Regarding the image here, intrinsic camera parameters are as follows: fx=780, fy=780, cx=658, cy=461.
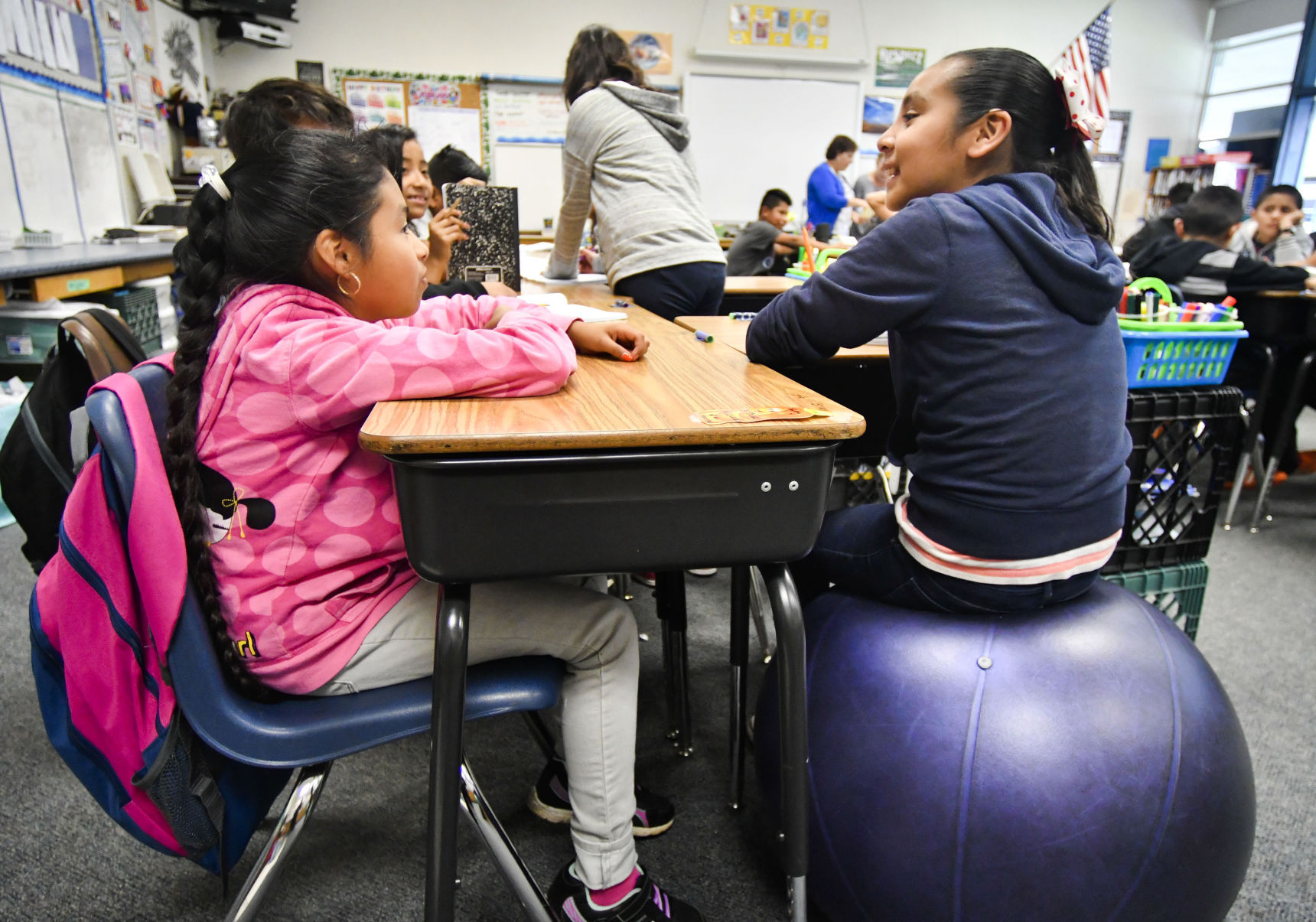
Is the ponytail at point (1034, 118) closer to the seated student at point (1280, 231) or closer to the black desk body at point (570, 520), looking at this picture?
the black desk body at point (570, 520)

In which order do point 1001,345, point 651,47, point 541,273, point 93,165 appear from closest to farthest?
1. point 1001,345
2. point 541,273
3. point 93,165
4. point 651,47

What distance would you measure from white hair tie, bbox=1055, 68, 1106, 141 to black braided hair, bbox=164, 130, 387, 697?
866 millimetres

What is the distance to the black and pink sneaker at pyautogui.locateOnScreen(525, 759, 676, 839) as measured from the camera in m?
1.24

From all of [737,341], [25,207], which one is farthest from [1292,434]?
[25,207]

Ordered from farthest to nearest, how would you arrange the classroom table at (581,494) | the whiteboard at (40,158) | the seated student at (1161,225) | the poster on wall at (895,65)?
the poster on wall at (895,65) → the seated student at (1161,225) → the whiteboard at (40,158) → the classroom table at (581,494)

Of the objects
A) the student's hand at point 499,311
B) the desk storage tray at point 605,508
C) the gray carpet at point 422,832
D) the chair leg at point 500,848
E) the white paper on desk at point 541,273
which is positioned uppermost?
the student's hand at point 499,311

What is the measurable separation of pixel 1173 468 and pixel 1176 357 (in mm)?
205

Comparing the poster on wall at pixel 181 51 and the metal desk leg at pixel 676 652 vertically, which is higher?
the poster on wall at pixel 181 51

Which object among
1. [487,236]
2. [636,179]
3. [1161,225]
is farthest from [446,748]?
[1161,225]

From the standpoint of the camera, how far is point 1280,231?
3859 millimetres

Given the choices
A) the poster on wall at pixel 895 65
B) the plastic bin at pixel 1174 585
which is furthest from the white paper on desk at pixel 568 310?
the poster on wall at pixel 895 65

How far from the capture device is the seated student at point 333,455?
0.79 metres

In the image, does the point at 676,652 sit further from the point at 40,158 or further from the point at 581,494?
the point at 40,158

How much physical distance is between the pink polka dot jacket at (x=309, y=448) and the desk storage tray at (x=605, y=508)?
150 mm
